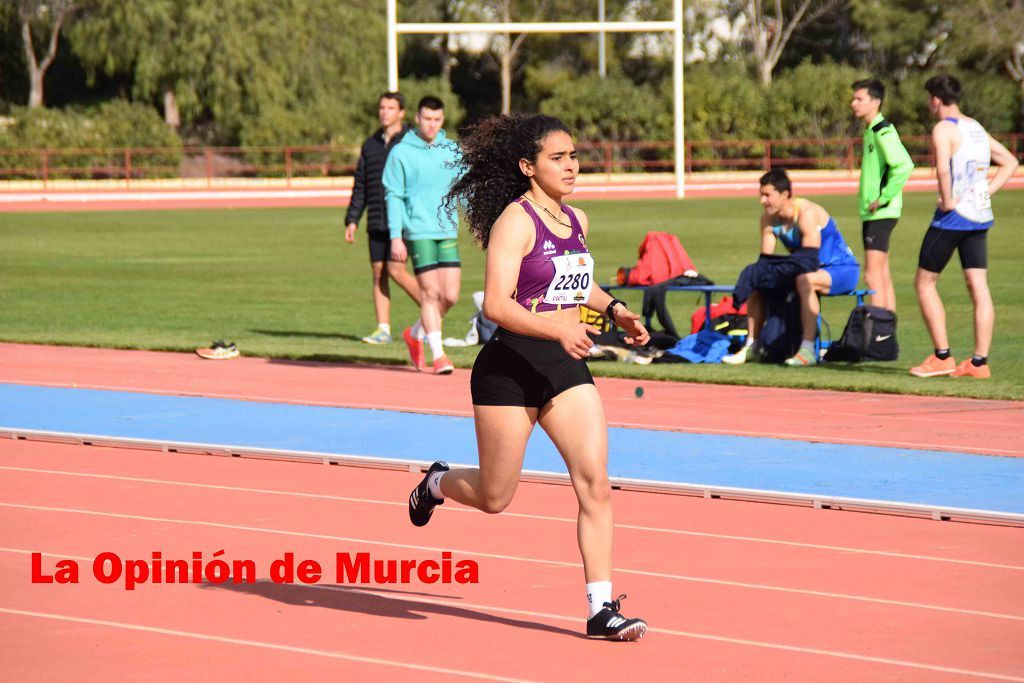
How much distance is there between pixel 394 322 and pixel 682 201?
25.1 m

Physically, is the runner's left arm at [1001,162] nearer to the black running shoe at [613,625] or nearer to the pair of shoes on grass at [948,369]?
the pair of shoes on grass at [948,369]

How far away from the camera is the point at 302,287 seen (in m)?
20.6

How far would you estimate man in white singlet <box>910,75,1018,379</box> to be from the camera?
11.6m

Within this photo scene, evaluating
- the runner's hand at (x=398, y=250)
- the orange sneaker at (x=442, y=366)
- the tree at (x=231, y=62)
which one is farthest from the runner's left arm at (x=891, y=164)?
the tree at (x=231, y=62)

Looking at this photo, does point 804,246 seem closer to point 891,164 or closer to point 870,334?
point 870,334

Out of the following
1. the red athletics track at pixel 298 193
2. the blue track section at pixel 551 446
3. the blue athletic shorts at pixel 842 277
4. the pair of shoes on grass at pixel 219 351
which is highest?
the red athletics track at pixel 298 193

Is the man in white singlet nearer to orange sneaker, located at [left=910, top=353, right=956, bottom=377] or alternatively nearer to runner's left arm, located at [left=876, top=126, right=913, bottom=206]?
orange sneaker, located at [left=910, top=353, right=956, bottom=377]

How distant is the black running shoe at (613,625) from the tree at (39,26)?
180 ft

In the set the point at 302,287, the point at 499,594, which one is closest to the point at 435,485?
the point at 499,594

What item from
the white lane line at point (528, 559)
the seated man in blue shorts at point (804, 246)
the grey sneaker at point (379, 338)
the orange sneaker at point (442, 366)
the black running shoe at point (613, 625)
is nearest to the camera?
the black running shoe at point (613, 625)

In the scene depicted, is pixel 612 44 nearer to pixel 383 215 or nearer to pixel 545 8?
pixel 545 8

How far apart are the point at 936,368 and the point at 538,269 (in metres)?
6.95

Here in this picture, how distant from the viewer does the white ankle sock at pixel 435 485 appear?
6.34m

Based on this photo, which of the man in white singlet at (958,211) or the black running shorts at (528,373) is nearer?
the black running shorts at (528,373)
